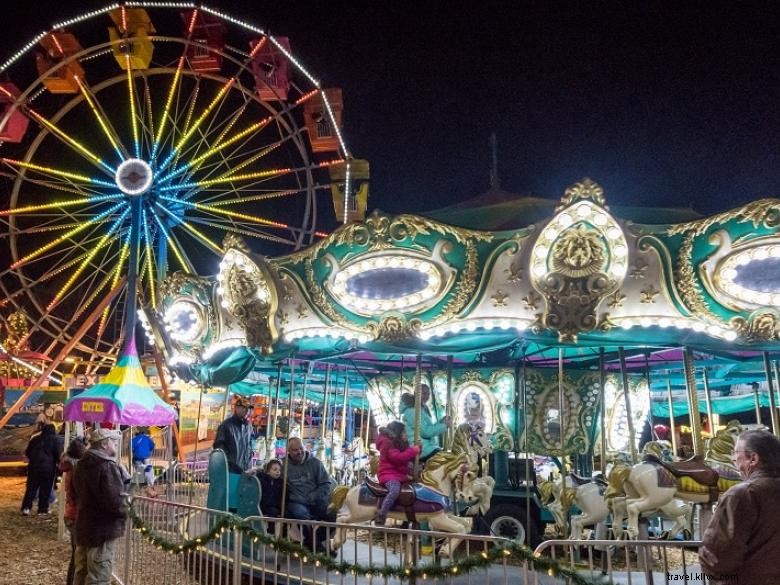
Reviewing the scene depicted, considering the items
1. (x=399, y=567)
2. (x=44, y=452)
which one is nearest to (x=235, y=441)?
(x=399, y=567)

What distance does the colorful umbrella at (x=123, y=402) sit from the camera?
31.2 feet

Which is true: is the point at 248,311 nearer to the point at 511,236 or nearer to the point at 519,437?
the point at 511,236

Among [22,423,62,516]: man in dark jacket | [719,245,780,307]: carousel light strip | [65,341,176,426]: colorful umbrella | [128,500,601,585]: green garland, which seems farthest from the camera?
[22,423,62,516]: man in dark jacket

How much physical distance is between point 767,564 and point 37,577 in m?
6.42

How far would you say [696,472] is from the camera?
19.1ft

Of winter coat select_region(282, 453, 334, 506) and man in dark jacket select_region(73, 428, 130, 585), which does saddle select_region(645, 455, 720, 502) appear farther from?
man in dark jacket select_region(73, 428, 130, 585)

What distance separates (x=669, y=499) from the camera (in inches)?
230

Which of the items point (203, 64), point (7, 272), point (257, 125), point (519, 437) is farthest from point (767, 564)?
point (7, 272)

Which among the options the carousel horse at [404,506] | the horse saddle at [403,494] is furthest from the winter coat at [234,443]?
the horse saddle at [403,494]

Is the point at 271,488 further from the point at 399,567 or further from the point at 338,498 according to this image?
the point at 399,567

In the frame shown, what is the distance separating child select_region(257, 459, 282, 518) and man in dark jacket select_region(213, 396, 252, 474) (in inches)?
33.4

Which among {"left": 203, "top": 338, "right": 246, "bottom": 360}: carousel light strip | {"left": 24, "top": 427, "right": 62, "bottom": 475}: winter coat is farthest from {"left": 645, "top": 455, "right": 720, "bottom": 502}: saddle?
{"left": 24, "top": 427, "right": 62, "bottom": 475}: winter coat

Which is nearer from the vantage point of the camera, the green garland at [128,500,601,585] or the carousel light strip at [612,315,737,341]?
the green garland at [128,500,601,585]

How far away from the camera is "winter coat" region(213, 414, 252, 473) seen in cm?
773
